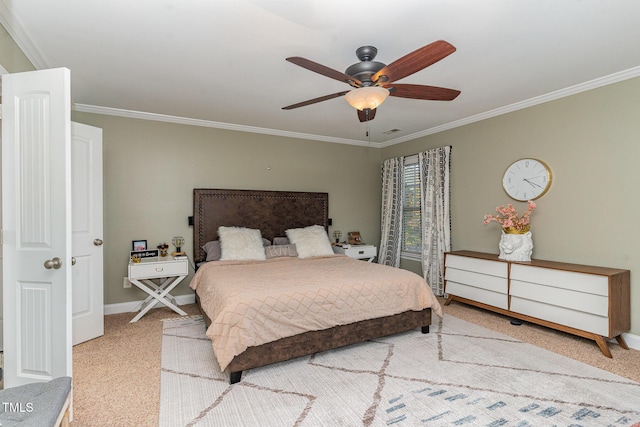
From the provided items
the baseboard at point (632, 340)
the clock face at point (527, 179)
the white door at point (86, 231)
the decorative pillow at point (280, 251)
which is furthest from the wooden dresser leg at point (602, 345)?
the white door at point (86, 231)

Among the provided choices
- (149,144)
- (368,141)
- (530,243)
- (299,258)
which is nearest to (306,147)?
(368,141)

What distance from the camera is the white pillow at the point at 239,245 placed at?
3973mm

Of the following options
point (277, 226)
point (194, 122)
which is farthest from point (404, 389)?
point (194, 122)

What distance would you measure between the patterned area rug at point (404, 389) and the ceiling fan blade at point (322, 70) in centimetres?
210

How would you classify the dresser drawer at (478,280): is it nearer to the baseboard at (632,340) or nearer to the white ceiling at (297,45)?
the baseboard at (632,340)

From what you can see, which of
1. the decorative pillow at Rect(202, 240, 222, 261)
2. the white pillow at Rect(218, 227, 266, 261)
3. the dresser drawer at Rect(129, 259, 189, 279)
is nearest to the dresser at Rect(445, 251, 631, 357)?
the white pillow at Rect(218, 227, 266, 261)

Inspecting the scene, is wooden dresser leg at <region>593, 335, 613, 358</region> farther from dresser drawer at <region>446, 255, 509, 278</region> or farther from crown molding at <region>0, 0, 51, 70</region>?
crown molding at <region>0, 0, 51, 70</region>

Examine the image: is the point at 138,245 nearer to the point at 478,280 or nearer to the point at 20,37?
the point at 20,37

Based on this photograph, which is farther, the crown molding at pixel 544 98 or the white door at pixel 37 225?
the crown molding at pixel 544 98

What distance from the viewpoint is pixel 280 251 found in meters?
4.29

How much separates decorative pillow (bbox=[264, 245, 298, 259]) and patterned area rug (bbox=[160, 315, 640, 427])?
1455 mm

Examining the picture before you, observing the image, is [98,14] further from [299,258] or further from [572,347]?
[572,347]

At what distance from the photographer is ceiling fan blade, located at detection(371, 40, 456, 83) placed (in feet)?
→ 6.01

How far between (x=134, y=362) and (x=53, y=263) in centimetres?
120
